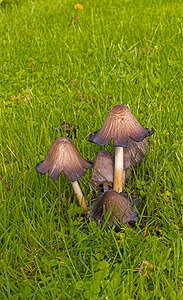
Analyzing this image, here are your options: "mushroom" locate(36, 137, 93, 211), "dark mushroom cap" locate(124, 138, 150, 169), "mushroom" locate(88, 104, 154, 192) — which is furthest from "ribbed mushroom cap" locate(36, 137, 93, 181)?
"dark mushroom cap" locate(124, 138, 150, 169)

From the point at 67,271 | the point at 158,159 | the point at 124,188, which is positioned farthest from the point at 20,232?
the point at 158,159

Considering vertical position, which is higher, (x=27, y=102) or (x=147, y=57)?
(x=147, y=57)

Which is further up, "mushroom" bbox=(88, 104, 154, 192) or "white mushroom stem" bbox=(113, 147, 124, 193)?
"mushroom" bbox=(88, 104, 154, 192)

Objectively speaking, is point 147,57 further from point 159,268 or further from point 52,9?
point 159,268

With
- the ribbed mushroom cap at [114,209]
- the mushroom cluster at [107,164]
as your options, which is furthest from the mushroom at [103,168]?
the ribbed mushroom cap at [114,209]

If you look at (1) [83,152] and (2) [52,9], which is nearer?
(1) [83,152]

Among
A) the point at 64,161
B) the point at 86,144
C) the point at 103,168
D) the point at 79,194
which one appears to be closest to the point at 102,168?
the point at 103,168

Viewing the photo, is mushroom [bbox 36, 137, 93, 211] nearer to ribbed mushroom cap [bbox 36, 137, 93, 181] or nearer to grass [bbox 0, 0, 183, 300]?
ribbed mushroom cap [bbox 36, 137, 93, 181]
